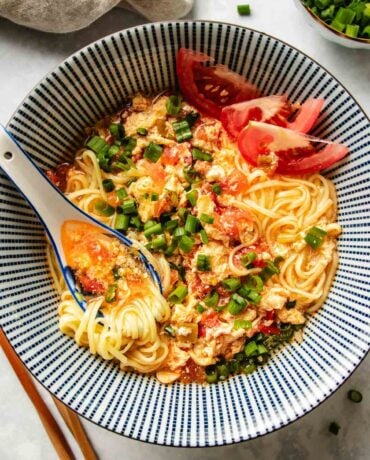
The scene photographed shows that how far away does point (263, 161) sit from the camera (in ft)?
11.8

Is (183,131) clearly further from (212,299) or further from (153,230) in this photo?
(212,299)

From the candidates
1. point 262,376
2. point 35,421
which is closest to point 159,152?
point 262,376

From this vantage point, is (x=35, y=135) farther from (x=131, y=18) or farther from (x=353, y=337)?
(x=353, y=337)

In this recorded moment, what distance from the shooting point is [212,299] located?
3.46 metres

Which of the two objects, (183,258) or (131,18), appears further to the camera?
(131,18)

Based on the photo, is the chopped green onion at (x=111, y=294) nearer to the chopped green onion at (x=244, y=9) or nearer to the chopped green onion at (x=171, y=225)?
the chopped green onion at (x=171, y=225)

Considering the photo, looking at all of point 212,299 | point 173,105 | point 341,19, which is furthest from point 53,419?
point 341,19

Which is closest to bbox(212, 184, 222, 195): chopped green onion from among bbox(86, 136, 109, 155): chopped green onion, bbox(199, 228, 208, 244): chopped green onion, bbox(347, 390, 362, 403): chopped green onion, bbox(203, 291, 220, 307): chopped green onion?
bbox(199, 228, 208, 244): chopped green onion

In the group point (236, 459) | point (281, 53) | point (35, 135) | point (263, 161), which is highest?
point (281, 53)

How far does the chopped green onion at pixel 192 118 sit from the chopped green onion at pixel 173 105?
0.07m

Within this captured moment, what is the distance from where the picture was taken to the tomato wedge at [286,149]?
11.4 ft

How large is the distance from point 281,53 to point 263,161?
2.10 ft

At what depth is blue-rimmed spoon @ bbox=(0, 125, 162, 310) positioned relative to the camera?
3150mm

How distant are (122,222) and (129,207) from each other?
0.33ft
